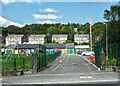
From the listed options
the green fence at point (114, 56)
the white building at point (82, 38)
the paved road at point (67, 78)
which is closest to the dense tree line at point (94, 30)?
the white building at point (82, 38)

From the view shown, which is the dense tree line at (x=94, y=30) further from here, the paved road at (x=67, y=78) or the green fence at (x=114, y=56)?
the paved road at (x=67, y=78)

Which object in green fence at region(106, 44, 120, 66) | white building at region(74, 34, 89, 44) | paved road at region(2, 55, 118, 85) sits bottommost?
paved road at region(2, 55, 118, 85)

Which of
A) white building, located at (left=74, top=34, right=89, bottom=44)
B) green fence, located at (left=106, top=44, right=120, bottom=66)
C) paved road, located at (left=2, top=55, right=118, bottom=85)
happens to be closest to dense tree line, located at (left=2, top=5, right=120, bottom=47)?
white building, located at (left=74, top=34, right=89, bottom=44)

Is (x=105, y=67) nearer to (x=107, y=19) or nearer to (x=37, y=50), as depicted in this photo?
(x=37, y=50)

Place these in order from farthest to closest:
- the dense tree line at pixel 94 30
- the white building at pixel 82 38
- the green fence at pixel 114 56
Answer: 1. the white building at pixel 82 38
2. the dense tree line at pixel 94 30
3. the green fence at pixel 114 56

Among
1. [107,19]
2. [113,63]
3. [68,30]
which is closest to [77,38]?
[68,30]

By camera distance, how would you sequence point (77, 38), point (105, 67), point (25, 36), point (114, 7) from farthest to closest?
point (25, 36)
point (77, 38)
point (114, 7)
point (105, 67)

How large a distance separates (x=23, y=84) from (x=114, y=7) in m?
25.9

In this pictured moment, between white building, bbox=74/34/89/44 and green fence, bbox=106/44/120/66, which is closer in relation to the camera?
green fence, bbox=106/44/120/66

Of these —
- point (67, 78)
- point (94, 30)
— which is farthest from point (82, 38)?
point (67, 78)

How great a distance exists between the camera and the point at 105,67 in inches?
663

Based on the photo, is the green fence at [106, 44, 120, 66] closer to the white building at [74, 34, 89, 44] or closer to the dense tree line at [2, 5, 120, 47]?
the dense tree line at [2, 5, 120, 47]

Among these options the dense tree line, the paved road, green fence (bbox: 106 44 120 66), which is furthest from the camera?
the dense tree line

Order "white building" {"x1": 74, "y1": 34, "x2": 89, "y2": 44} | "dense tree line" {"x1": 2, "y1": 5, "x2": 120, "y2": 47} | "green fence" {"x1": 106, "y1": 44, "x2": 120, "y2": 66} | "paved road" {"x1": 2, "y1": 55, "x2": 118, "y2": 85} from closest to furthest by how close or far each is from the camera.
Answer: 1. "paved road" {"x1": 2, "y1": 55, "x2": 118, "y2": 85}
2. "green fence" {"x1": 106, "y1": 44, "x2": 120, "y2": 66}
3. "dense tree line" {"x1": 2, "y1": 5, "x2": 120, "y2": 47}
4. "white building" {"x1": 74, "y1": 34, "x2": 89, "y2": 44}
